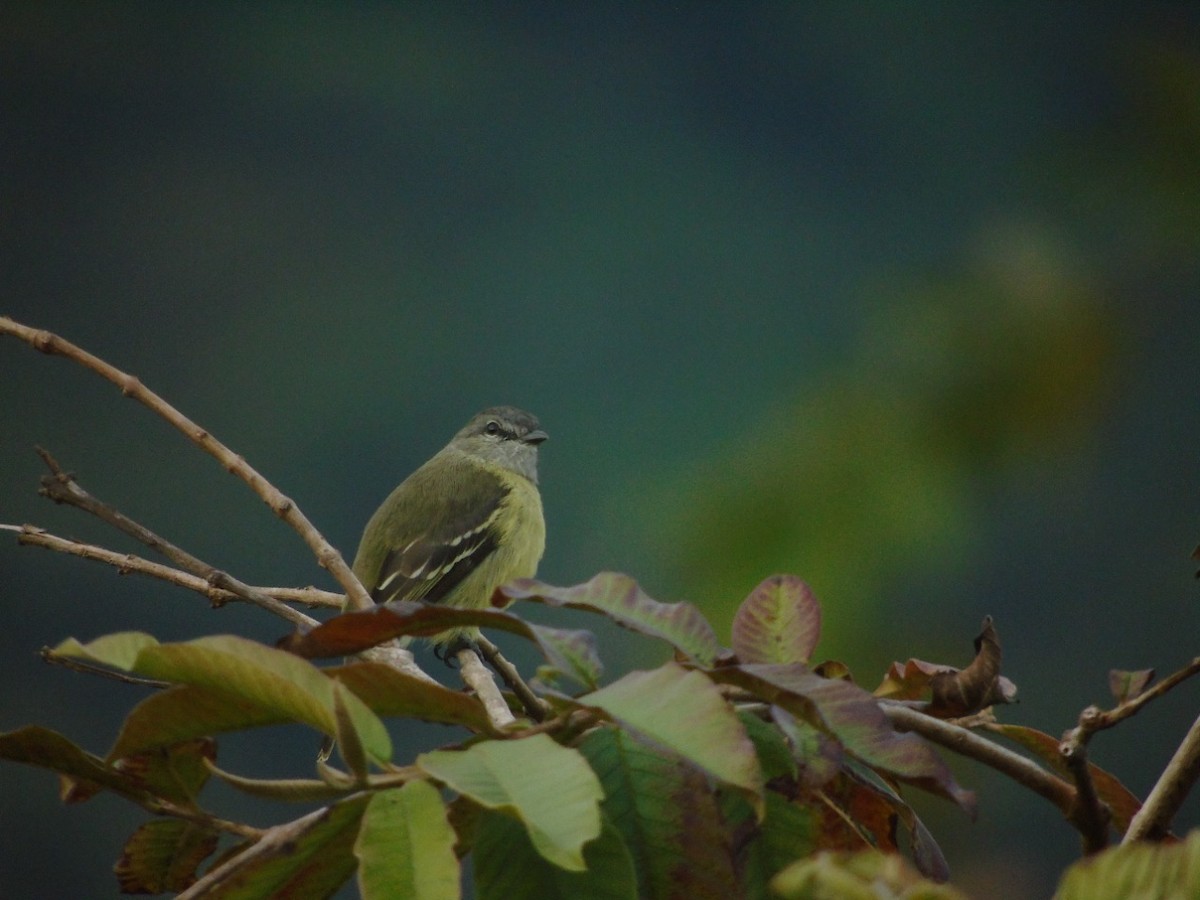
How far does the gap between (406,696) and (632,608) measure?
108 mm

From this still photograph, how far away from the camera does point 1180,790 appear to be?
1.77 feet

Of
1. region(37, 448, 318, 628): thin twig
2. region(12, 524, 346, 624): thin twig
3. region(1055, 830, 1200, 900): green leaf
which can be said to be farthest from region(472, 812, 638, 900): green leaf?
region(12, 524, 346, 624): thin twig

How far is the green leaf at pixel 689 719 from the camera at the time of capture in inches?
17.6

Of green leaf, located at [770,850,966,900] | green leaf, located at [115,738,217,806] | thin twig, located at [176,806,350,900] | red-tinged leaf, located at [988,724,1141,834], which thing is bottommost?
red-tinged leaf, located at [988,724,1141,834]

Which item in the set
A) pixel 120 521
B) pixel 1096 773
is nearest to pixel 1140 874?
pixel 1096 773

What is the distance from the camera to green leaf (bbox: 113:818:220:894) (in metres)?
0.63

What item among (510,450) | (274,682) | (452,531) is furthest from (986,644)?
(510,450)

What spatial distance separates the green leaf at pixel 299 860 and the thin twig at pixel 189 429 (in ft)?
1.33

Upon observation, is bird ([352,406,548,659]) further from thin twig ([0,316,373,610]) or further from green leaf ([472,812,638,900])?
green leaf ([472,812,638,900])

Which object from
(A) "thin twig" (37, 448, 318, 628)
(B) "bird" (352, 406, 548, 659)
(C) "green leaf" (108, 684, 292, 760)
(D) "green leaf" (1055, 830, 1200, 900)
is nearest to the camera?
(D) "green leaf" (1055, 830, 1200, 900)

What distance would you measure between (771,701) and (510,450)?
9.92 ft

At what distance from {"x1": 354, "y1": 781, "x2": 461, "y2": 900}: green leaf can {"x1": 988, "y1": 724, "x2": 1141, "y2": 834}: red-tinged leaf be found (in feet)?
1.01

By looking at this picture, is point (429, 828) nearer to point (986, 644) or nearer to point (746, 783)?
point (746, 783)

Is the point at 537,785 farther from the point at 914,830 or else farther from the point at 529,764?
the point at 914,830
